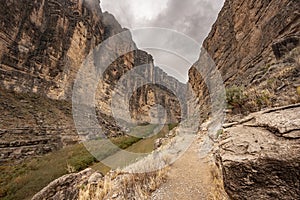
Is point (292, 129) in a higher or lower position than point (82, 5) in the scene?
lower

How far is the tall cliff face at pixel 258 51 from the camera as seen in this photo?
5.90 meters

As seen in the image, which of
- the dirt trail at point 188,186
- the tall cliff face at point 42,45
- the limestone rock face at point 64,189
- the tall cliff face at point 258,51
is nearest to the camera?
the dirt trail at point 188,186

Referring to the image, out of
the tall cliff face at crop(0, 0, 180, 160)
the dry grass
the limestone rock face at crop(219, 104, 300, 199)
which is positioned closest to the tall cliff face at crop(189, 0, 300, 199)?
the limestone rock face at crop(219, 104, 300, 199)

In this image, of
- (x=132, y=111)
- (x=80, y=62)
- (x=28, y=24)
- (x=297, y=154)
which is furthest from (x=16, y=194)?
(x=132, y=111)

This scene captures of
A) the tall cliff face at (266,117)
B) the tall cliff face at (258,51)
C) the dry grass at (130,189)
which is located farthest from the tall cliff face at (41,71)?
the tall cliff face at (258,51)

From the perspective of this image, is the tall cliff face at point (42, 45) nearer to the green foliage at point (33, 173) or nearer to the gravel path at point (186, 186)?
the green foliage at point (33, 173)

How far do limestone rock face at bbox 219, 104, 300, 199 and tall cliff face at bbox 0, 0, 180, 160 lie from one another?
2168cm

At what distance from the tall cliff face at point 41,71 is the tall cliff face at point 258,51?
73.3 ft

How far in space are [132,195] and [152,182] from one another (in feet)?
2.27

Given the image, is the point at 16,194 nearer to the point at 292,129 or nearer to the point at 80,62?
the point at 292,129

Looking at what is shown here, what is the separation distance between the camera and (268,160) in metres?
2.08

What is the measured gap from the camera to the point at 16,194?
9.91 m

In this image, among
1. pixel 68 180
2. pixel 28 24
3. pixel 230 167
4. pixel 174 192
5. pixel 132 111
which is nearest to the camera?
pixel 230 167

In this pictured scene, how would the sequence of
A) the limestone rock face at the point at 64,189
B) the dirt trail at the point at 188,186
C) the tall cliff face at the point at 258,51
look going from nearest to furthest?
the dirt trail at the point at 188,186 < the limestone rock face at the point at 64,189 < the tall cliff face at the point at 258,51
